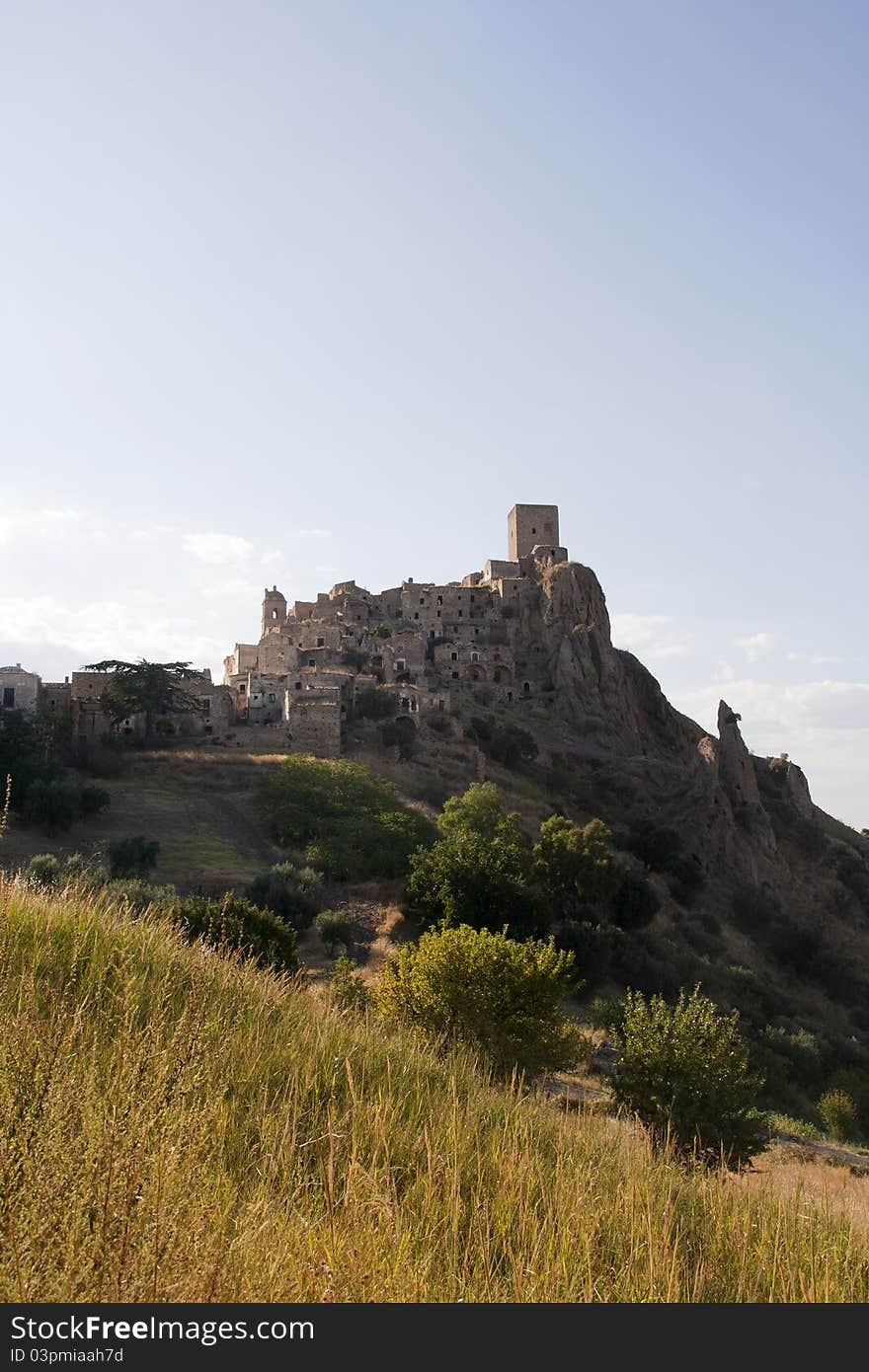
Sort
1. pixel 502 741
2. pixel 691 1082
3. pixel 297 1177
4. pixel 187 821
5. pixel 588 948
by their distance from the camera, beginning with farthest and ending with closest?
1. pixel 502 741
2. pixel 187 821
3. pixel 588 948
4. pixel 691 1082
5. pixel 297 1177

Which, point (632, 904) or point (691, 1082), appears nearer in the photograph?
point (691, 1082)

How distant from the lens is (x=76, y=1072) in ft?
16.0

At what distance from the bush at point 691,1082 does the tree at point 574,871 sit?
20.3 meters

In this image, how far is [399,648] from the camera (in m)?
69.9

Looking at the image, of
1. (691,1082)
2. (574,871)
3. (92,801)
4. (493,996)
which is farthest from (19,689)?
(691,1082)

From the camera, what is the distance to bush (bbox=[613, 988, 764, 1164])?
14602 millimetres

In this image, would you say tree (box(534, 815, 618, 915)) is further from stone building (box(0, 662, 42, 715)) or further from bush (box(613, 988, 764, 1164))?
stone building (box(0, 662, 42, 715))

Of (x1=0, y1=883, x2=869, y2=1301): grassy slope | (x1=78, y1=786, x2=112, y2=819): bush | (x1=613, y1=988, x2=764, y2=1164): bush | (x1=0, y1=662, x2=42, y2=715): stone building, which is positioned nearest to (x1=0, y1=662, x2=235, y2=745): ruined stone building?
(x1=0, y1=662, x2=42, y2=715): stone building

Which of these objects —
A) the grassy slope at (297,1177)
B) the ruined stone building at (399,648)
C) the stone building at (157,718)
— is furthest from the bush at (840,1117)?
the stone building at (157,718)

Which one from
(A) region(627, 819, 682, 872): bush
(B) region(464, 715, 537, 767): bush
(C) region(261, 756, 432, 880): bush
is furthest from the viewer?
(B) region(464, 715, 537, 767): bush

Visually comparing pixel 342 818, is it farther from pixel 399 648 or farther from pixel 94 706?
pixel 399 648

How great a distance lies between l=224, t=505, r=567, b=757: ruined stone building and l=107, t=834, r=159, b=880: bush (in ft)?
58.7

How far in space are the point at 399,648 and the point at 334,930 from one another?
40.9 m
